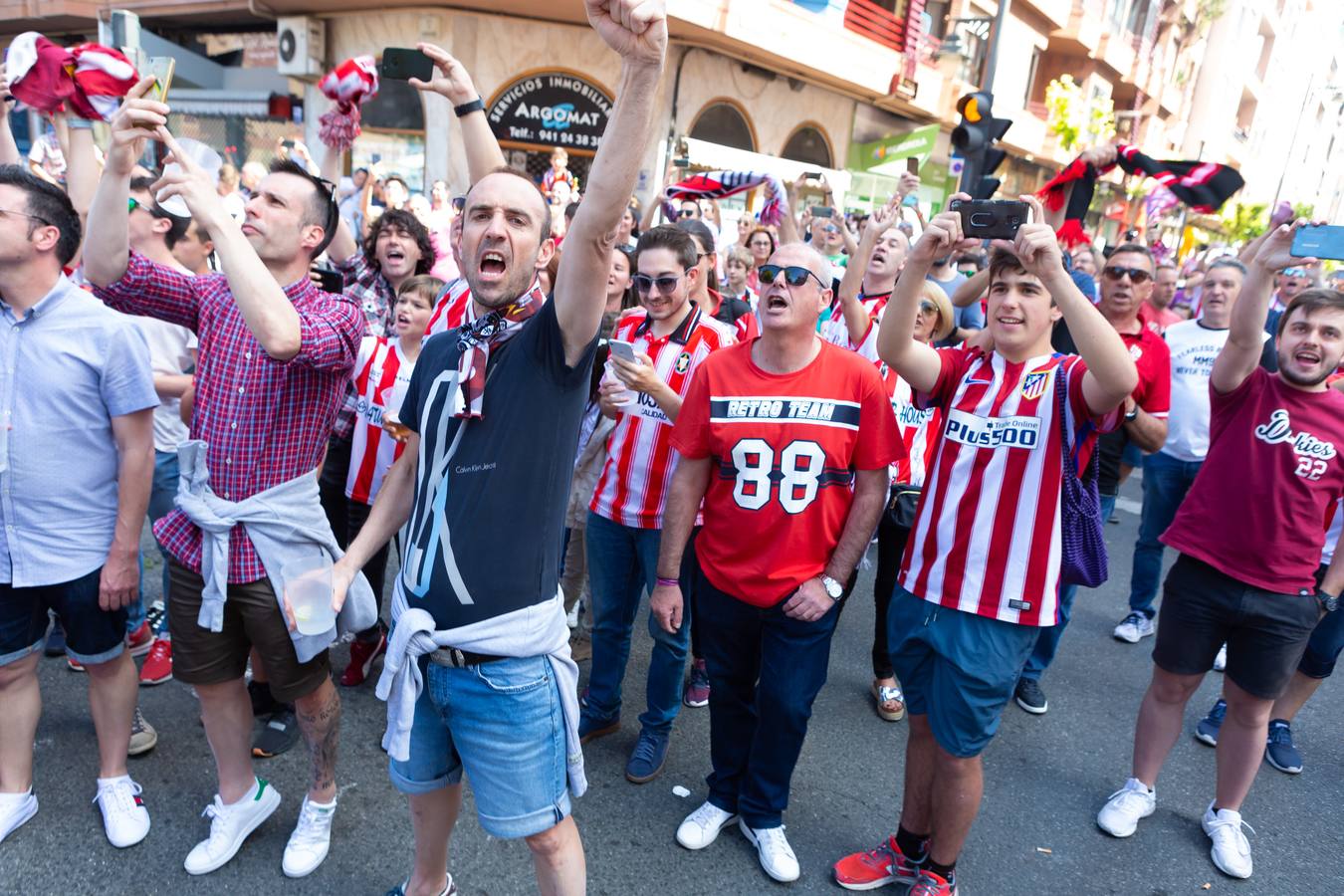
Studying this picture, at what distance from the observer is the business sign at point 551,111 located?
1363cm

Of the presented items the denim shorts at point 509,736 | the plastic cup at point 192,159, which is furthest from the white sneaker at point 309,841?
the plastic cup at point 192,159

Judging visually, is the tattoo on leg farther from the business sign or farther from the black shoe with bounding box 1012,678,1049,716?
the business sign

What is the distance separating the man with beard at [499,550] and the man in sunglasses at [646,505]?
1.16m

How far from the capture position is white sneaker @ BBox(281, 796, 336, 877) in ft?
8.48

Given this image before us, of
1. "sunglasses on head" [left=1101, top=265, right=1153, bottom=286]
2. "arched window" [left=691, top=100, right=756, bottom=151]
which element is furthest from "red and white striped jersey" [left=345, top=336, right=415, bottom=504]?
"arched window" [left=691, top=100, right=756, bottom=151]

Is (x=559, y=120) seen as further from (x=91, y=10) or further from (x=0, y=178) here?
(x=0, y=178)

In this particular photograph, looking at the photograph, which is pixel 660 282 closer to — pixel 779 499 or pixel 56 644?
pixel 779 499

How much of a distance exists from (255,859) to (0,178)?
2232 millimetres

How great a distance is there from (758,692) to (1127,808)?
161 cm

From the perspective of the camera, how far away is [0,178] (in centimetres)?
242

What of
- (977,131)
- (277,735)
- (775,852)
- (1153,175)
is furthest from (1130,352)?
(277,735)

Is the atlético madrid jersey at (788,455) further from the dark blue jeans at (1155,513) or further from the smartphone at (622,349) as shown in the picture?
the dark blue jeans at (1155,513)

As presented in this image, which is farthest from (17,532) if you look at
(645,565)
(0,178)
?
(645,565)

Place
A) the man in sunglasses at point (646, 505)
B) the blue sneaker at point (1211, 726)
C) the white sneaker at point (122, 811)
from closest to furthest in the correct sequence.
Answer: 1. the white sneaker at point (122, 811)
2. the man in sunglasses at point (646, 505)
3. the blue sneaker at point (1211, 726)
